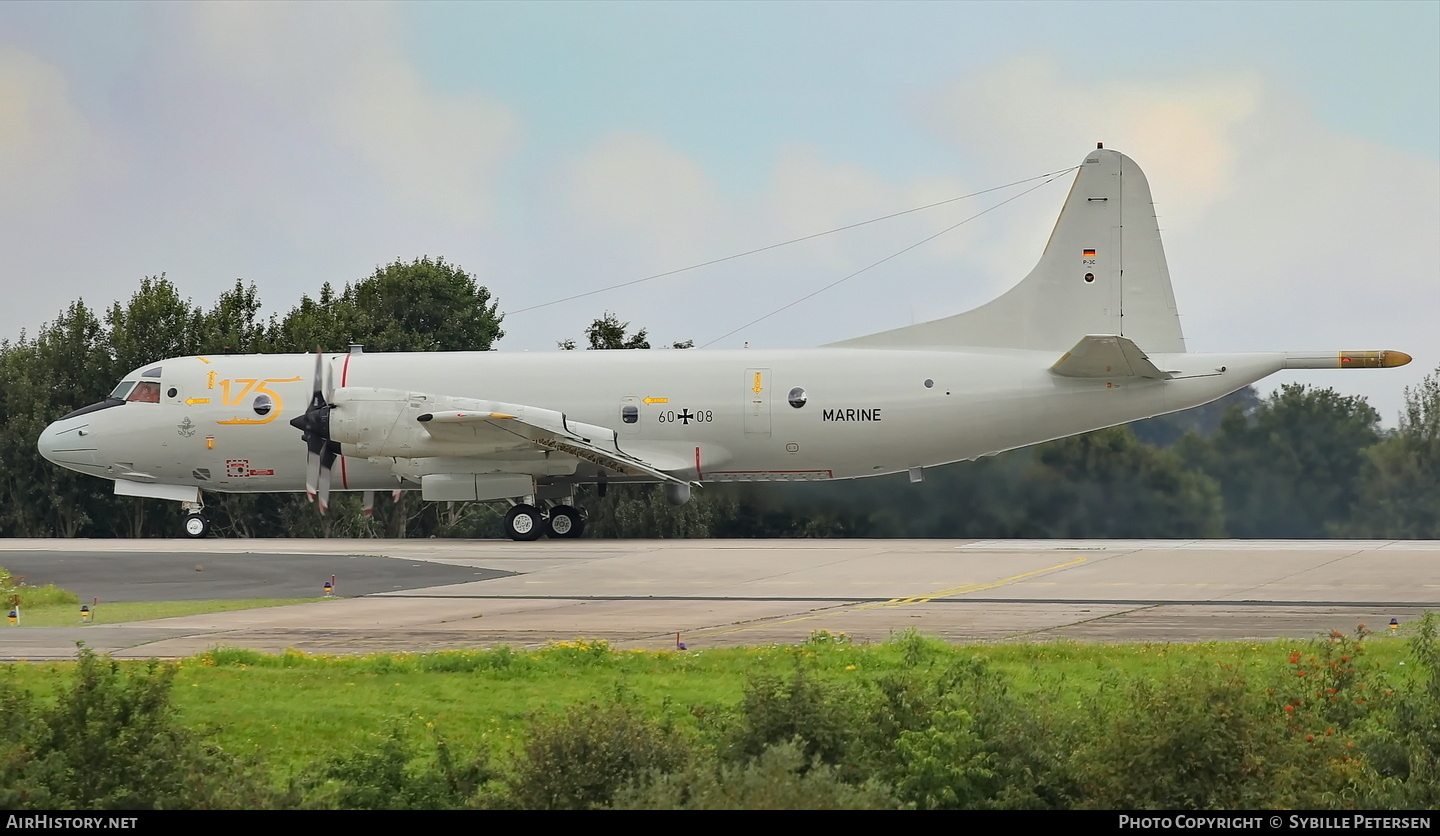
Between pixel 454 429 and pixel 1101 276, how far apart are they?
14.4m

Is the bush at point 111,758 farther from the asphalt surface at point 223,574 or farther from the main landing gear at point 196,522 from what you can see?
the main landing gear at point 196,522

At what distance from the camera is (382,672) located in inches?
524

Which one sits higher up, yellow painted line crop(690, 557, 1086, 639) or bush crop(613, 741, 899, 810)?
yellow painted line crop(690, 557, 1086, 639)

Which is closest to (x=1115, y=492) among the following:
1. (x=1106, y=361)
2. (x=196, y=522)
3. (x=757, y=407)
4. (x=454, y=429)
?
(x=1106, y=361)

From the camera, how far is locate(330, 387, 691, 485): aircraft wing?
98.1ft

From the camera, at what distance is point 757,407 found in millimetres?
31828

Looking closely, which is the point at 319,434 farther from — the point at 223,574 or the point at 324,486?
the point at 223,574

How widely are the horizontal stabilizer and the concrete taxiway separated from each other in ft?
11.9

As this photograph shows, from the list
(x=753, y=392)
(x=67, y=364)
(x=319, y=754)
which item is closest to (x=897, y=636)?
(x=319, y=754)

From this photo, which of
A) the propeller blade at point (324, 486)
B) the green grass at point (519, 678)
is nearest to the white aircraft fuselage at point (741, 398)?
the propeller blade at point (324, 486)

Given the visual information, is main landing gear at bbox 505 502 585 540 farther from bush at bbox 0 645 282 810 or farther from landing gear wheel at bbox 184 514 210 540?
bush at bbox 0 645 282 810

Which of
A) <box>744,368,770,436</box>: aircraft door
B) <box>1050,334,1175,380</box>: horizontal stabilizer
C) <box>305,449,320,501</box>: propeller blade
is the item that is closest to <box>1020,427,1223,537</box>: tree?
<box>1050,334,1175,380</box>: horizontal stabilizer

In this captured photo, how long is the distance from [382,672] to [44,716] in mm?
3945

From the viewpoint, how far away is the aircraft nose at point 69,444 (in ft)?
114
